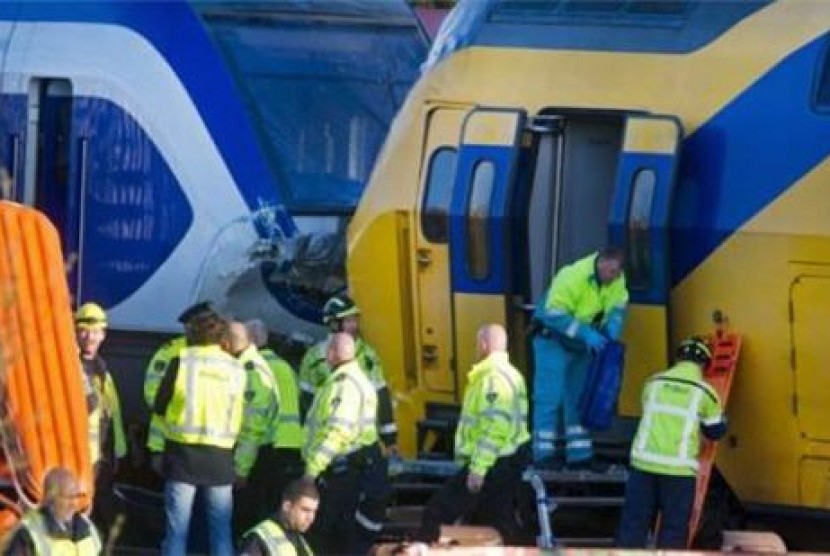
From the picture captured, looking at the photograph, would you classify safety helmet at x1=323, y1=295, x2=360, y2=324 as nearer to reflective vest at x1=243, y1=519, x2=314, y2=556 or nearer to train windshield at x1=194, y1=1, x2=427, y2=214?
train windshield at x1=194, y1=1, x2=427, y2=214

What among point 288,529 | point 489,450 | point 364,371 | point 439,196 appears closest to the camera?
point 288,529

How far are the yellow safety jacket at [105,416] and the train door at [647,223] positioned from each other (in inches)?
120

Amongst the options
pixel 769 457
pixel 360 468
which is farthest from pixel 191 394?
pixel 769 457

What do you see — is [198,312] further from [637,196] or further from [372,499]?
[637,196]

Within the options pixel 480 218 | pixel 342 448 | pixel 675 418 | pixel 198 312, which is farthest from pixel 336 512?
pixel 675 418

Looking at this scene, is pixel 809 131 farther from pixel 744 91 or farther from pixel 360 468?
pixel 360 468

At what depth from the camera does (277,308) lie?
19.6m

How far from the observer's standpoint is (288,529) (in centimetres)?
1392

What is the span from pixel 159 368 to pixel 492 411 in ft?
7.63

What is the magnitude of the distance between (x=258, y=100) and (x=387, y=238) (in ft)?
8.32

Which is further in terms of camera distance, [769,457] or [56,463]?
[769,457]

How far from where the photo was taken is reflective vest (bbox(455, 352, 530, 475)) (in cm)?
1670

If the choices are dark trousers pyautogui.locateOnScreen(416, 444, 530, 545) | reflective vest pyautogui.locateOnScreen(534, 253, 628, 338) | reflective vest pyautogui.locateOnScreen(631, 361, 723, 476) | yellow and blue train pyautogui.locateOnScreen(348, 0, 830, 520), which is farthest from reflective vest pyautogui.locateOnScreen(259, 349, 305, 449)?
reflective vest pyautogui.locateOnScreen(631, 361, 723, 476)

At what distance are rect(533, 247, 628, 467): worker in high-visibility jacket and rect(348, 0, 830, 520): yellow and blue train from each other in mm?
235
